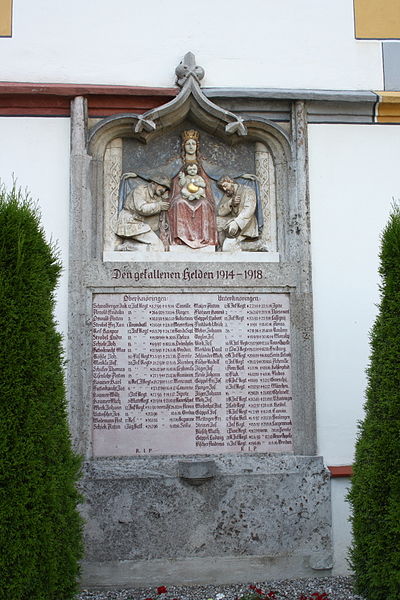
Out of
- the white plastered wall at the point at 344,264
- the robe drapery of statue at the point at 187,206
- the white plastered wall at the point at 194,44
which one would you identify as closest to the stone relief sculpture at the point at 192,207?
the robe drapery of statue at the point at 187,206

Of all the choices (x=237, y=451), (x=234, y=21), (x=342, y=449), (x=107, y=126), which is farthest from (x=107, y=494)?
(x=234, y=21)

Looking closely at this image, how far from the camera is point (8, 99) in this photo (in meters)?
6.10

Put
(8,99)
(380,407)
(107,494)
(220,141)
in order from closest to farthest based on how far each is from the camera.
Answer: (380,407) → (107,494) → (8,99) → (220,141)

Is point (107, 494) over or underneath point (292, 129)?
underneath

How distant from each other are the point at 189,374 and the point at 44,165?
6.82ft

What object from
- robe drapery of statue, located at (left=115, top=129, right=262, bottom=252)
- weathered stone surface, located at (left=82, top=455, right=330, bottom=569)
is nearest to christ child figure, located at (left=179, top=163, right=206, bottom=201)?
robe drapery of statue, located at (left=115, top=129, right=262, bottom=252)

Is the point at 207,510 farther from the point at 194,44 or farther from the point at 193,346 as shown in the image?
the point at 194,44

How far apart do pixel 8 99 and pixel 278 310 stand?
Result: 2.82m

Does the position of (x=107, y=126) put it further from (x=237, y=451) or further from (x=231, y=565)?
(x=231, y=565)

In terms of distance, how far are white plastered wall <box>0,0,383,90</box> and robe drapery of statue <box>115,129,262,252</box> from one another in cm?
69

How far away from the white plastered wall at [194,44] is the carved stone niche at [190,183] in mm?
352

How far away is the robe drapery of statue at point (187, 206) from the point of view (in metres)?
6.19

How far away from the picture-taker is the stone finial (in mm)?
6121

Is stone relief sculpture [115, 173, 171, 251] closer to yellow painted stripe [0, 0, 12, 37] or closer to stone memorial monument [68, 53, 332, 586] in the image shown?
stone memorial monument [68, 53, 332, 586]
